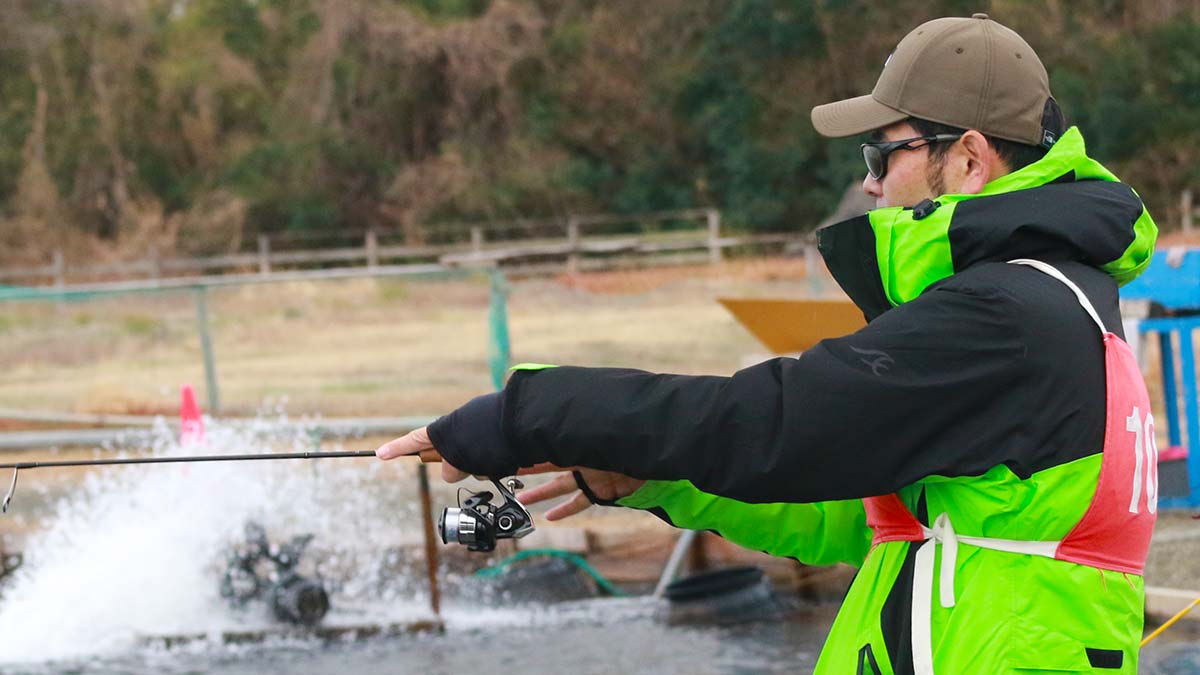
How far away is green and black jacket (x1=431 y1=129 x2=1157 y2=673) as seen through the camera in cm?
189

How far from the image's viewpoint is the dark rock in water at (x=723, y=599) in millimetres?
7820

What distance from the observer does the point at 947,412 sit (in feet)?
6.20

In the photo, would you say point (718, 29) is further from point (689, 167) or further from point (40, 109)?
point (40, 109)

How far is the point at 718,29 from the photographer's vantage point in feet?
147

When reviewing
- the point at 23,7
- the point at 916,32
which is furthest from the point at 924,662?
the point at 23,7

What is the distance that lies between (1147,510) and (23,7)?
5018 cm

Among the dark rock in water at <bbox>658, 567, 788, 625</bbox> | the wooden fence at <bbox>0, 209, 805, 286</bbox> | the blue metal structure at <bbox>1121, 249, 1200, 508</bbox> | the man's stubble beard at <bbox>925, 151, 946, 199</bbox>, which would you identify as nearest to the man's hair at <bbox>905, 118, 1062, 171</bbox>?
the man's stubble beard at <bbox>925, 151, 946, 199</bbox>

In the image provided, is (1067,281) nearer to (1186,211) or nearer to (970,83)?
(970,83)

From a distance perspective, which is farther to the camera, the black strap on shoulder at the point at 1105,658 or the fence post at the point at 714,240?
the fence post at the point at 714,240

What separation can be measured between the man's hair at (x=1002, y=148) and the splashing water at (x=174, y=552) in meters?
6.52

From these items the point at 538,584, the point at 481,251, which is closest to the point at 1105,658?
the point at 538,584

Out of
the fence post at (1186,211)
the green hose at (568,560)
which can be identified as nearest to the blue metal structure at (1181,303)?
the green hose at (568,560)

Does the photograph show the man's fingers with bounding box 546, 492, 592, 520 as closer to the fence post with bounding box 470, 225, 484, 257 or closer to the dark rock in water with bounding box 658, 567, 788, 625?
the dark rock in water with bounding box 658, 567, 788, 625

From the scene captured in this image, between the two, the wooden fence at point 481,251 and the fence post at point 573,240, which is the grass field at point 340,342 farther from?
the wooden fence at point 481,251
